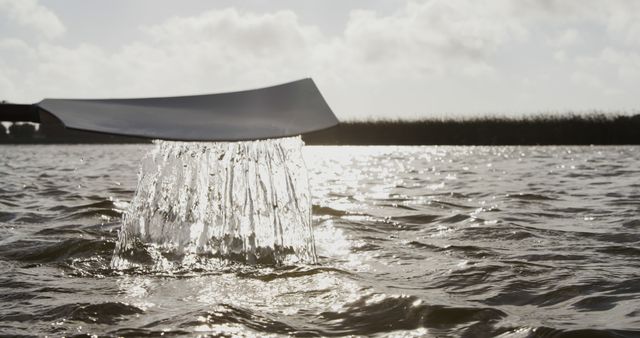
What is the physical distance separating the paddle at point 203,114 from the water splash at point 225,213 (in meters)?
1.38

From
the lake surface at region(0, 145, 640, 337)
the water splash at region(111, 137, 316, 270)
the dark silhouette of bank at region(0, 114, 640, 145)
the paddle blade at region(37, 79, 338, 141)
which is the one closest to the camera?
the paddle blade at region(37, 79, 338, 141)

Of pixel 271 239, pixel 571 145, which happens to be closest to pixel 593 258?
pixel 271 239

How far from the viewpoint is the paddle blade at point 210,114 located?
2486 millimetres

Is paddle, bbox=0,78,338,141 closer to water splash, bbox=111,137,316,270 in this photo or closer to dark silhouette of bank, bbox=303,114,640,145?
water splash, bbox=111,137,316,270

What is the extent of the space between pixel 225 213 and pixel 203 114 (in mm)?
3713

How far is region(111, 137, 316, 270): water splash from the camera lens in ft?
16.4

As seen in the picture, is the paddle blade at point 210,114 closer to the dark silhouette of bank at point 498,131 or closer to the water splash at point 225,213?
the water splash at point 225,213

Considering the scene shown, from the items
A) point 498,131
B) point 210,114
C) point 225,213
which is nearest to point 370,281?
point 210,114

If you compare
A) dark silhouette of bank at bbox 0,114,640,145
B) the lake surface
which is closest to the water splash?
the lake surface

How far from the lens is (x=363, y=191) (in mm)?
10969

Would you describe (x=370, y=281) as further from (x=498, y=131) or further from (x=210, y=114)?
(x=498, y=131)

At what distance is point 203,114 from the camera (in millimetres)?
2887

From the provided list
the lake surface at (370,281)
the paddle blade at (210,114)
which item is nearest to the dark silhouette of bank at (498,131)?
the lake surface at (370,281)

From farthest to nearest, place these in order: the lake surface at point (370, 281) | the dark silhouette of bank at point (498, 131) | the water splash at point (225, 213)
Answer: the dark silhouette of bank at point (498, 131)
the water splash at point (225, 213)
the lake surface at point (370, 281)
